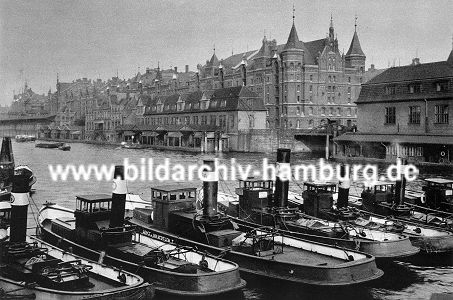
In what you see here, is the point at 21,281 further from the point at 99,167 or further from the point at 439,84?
the point at 439,84

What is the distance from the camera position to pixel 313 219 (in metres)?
21.0

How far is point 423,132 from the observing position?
180ft

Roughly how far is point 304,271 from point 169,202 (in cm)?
652

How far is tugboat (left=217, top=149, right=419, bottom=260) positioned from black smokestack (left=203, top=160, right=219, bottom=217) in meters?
2.71

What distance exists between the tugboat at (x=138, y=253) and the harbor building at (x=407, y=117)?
41321 mm

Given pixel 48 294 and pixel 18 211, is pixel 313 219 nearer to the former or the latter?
pixel 18 211

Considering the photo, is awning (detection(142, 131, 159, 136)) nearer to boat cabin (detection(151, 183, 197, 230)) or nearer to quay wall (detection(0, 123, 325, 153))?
quay wall (detection(0, 123, 325, 153))

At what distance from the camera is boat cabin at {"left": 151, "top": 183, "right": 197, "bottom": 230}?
1972cm

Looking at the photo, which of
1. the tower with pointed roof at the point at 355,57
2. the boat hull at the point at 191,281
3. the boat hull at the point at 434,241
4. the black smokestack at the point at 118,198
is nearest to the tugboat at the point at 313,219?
the boat hull at the point at 434,241

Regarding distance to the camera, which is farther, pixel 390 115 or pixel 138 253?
pixel 390 115

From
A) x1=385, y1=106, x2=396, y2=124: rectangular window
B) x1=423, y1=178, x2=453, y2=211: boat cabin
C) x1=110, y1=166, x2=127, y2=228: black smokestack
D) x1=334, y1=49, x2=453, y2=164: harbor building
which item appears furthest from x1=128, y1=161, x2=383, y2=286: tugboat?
x1=385, y1=106, x2=396, y2=124: rectangular window

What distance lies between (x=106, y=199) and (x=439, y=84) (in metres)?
45.9

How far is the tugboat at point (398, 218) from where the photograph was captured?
19.5 m

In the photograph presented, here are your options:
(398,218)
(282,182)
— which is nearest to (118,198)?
(282,182)
